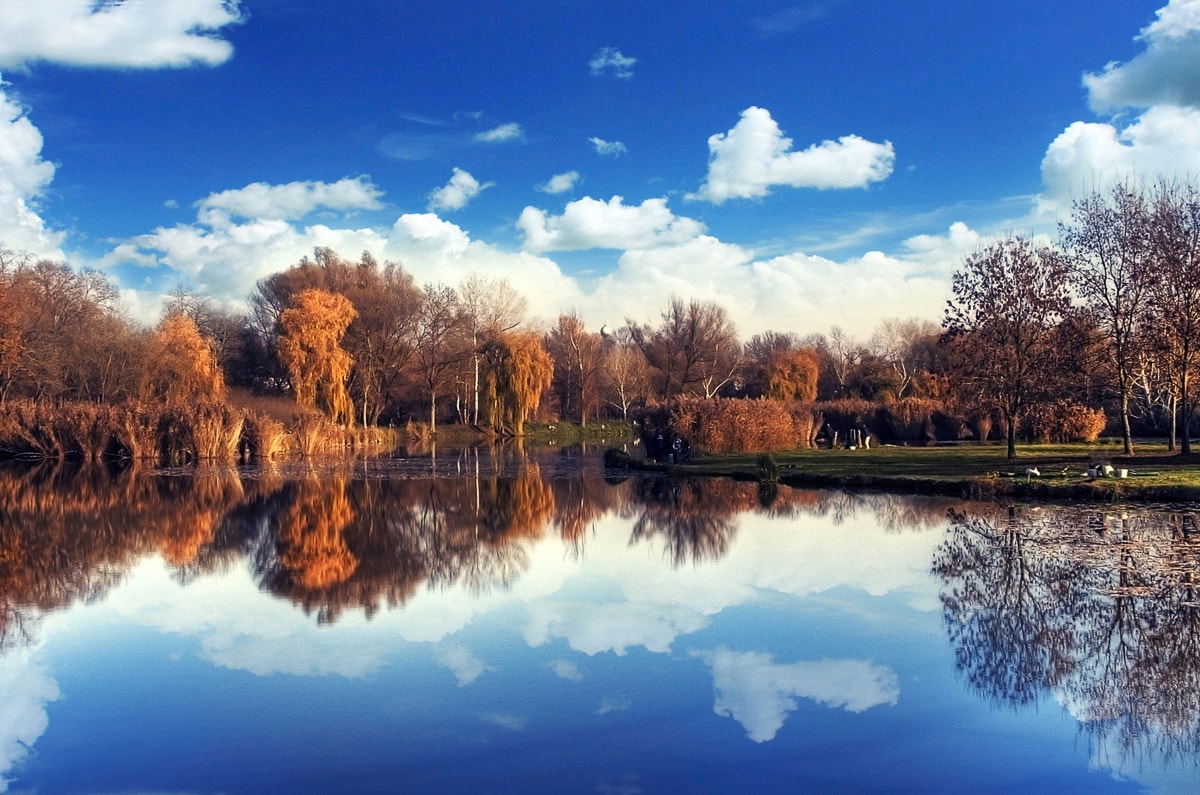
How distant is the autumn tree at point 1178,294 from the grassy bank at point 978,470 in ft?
7.36

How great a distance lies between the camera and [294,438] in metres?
38.8

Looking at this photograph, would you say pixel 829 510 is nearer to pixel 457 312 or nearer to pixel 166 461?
pixel 166 461

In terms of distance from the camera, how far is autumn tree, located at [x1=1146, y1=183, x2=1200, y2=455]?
72.5 ft

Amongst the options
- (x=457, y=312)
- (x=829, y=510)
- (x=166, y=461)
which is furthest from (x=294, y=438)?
(x=829, y=510)

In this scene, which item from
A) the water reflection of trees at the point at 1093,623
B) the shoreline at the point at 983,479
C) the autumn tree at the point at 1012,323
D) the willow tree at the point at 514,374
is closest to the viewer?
the water reflection of trees at the point at 1093,623

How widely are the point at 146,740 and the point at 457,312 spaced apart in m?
53.1

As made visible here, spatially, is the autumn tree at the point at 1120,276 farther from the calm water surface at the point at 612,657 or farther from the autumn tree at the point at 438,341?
the autumn tree at the point at 438,341

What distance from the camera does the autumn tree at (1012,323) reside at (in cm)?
2358

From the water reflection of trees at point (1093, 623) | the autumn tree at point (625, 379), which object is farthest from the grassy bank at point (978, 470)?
the autumn tree at point (625, 379)

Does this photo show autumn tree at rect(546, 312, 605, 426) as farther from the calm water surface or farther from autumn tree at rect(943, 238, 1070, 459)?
the calm water surface

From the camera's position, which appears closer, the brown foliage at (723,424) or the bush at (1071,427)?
the brown foliage at (723,424)

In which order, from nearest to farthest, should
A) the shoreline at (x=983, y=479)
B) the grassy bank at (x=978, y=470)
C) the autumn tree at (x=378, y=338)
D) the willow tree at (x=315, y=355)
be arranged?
the shoreline at (x=983, y=479)
the grassy bank at (x=978, y=470)
the willow tree at (x=315, y=355)
the autumn tree at (x=378, y=338)

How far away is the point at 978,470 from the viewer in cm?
2139

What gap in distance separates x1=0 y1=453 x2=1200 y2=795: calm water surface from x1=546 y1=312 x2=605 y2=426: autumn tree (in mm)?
49018
